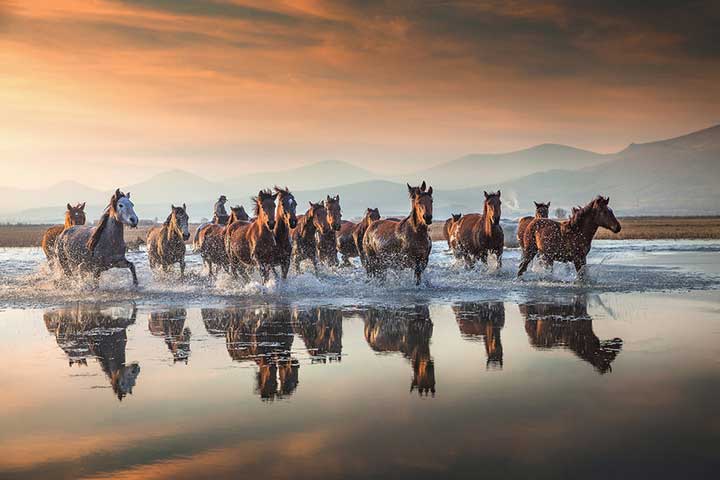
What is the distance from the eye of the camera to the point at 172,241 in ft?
66.2

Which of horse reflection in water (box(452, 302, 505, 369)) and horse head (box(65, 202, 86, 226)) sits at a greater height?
horse head (box(65, 202, 86, 226))

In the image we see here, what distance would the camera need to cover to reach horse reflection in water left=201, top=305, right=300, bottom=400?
7.71m

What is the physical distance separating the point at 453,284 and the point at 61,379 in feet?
37.2

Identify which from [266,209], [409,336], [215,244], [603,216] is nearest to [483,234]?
[603,216]

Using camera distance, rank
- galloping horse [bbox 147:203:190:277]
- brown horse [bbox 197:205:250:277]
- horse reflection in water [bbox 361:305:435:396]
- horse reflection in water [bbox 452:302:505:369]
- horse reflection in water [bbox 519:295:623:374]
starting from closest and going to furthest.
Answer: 1. horse reflection in water [bbox 361:305:435:396]
2. horse reflection in water [bbox 519:295:623:374]
3. horse reflection in water [bbox 452:302:505:369]
4. galloping horse [bbox 147:203:190:277]
5. brown horse [bbox 197:205:250:277]

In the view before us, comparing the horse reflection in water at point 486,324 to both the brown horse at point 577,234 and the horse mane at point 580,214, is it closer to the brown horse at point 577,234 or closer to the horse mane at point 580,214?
the brown horse at point 577,234

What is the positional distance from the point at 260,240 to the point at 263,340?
22.3 feet

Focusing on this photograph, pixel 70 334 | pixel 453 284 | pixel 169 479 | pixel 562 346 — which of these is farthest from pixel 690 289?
pixel 169 479

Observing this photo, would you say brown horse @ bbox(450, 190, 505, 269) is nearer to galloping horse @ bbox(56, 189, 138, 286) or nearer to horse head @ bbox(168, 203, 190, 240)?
horse head @ bbox(168, 203, 190, 240)

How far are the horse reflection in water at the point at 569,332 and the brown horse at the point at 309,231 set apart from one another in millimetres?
8450

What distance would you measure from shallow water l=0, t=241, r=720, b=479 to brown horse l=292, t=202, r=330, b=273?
6.39 metres

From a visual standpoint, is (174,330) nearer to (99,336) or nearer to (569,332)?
(99,336)

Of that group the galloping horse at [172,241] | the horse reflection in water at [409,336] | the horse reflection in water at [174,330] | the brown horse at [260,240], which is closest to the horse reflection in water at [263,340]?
the horse reflection in water at [174,330]

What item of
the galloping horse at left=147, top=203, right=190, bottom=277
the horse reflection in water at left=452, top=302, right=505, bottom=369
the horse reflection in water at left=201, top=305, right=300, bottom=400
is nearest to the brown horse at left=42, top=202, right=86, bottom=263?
the galloping horse at left=147, top=203, right=190, bottom=277
